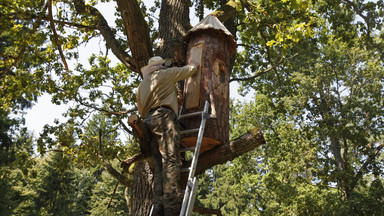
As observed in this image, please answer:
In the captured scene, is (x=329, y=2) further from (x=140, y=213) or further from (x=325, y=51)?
(x=325, y=51)

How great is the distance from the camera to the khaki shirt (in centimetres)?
463

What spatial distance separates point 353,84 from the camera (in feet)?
61.4

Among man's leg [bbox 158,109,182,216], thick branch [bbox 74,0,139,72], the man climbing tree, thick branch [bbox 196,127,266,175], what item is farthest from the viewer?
thick branch [bbox 74,0,139,72]

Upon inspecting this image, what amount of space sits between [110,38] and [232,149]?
3.21m

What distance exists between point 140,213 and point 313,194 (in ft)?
45.9

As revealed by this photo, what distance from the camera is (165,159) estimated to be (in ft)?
13.5

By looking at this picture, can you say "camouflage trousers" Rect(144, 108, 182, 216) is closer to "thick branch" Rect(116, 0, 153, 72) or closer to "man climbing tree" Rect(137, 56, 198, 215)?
"man climbing tree" Rect(137, 56, 198, 215)

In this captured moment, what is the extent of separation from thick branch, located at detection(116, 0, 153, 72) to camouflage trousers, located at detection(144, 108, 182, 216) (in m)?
1.52

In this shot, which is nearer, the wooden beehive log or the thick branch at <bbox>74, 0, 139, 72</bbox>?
the wooden beehive log

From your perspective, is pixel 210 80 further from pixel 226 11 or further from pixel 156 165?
pixel 226 11

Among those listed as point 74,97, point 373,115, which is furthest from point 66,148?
point 373,115

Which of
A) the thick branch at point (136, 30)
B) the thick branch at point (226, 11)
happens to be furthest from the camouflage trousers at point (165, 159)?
the thick branch at point (226, 11)

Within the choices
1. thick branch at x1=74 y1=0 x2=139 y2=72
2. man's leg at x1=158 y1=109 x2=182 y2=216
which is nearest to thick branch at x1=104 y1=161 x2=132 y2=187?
thick branch at x1=74 y1=0 x2=139 y2=72

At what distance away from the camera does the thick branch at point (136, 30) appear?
557cm
